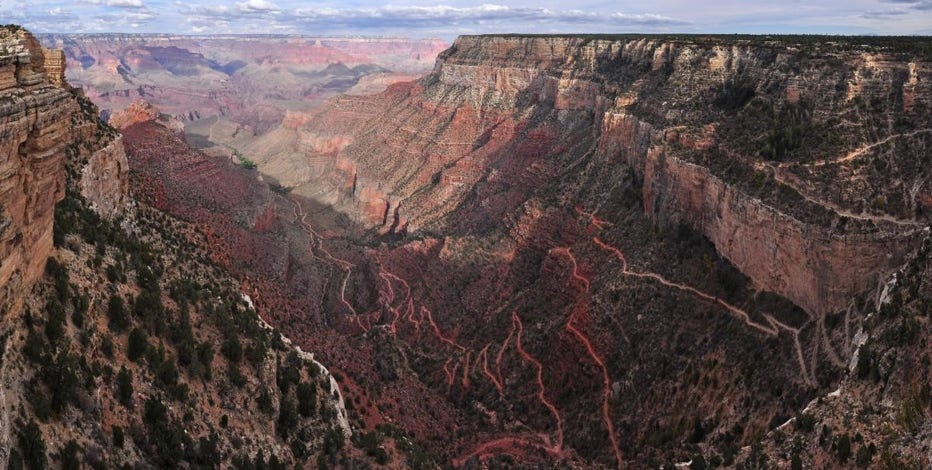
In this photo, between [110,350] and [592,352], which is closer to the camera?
[110,350]

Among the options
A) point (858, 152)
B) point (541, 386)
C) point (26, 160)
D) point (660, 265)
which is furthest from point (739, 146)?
point (26, 160)

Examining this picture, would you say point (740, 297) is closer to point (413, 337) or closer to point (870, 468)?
point (870, 468)

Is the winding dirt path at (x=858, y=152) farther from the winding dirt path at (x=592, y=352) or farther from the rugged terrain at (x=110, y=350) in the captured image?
the rugged terrain at (x=110, y=350)

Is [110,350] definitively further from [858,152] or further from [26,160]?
[858,152]

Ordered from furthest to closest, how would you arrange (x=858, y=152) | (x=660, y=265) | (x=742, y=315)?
(x=660, y=265) → (x=858, y=152) → (x=742, y=315)

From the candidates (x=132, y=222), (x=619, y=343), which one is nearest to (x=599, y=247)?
(x=619, y=343)
